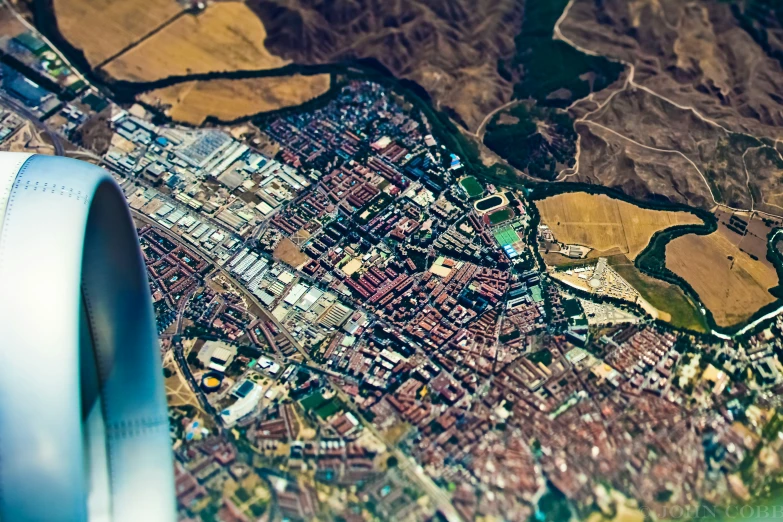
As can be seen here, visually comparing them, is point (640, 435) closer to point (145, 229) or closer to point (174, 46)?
point (145, 229)

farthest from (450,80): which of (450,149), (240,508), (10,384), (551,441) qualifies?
(10,384)

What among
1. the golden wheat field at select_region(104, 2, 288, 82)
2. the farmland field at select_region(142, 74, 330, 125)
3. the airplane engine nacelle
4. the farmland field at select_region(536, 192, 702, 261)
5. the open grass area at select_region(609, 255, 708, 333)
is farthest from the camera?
the golden wheat field at select_region(104, 2, 288, 82)

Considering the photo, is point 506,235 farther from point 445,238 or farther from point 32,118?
point 32,118

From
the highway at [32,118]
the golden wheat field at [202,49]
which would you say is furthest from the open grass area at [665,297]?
the highway at [32,118]

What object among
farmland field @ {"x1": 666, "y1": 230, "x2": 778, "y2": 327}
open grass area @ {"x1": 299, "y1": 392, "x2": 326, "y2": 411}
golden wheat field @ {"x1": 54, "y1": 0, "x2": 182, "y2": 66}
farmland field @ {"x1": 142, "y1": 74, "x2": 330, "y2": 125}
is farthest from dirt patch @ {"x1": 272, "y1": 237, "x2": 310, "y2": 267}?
farmland field @ {"x1": 666, "y1": 230, "x2": 778, "y2": 327}

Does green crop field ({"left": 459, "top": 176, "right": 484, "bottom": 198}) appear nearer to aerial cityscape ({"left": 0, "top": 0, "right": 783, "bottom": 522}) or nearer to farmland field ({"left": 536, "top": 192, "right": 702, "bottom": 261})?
aerial cityscape ({"left": 0, "top": 0, "right": 783, "bottom": 522})

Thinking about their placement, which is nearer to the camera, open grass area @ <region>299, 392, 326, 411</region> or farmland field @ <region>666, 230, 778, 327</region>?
open grass area @ <region>299, 392, 326, 411</region>

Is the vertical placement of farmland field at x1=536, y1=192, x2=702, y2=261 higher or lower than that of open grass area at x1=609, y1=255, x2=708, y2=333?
higher
